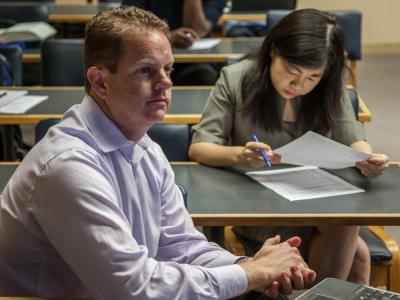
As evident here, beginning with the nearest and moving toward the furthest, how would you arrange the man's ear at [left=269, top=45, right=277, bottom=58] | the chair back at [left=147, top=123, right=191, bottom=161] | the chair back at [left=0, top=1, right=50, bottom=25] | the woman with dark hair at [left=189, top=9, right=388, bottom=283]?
the woman with dark hair at [left=189, top=9, right=388, bottom=283], the man's ear at [left=269, top=45, right=277, bottom=58], the chair back at [left=147, top=123, right=191, bottom=161], the chair back at [left=0, top=1, right=50, bottom=25]

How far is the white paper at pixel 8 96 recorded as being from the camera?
149 inches

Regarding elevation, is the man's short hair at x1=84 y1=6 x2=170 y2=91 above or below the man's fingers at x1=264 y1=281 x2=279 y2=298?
above

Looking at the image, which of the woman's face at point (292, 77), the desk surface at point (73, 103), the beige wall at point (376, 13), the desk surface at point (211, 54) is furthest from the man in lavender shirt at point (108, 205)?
the beige wall at point (376, 13)

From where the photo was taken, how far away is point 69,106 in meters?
3.73

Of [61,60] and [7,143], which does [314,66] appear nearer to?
[7,143]

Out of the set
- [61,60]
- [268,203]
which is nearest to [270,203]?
[268,203]

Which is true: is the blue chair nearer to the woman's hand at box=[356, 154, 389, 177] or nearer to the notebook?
the woman's hand at box=[356, 154, 389, 177]

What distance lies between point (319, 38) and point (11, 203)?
1.38 m

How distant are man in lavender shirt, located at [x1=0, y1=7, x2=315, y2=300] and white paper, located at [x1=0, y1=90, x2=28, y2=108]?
199 cm

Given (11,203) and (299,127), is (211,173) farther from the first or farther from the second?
(11,203)

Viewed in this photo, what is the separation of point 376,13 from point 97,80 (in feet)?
25.6

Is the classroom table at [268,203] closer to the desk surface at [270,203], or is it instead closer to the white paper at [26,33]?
the desk surface at [270,203]

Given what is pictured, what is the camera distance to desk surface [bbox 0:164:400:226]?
7.73ft

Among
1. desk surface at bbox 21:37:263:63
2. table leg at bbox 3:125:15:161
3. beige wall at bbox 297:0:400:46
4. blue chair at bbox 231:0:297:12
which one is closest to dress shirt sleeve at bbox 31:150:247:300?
table leg at bbox 3:125:15:161
